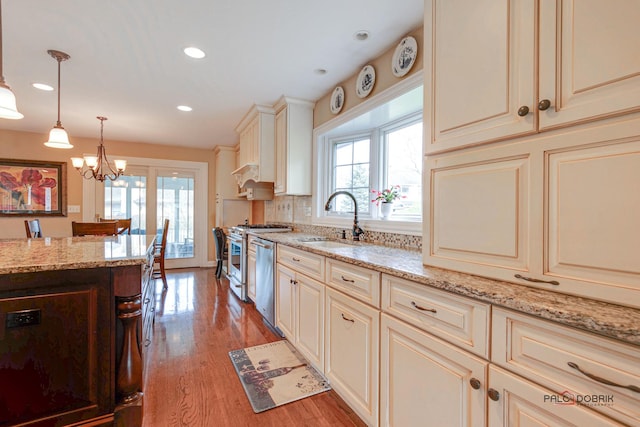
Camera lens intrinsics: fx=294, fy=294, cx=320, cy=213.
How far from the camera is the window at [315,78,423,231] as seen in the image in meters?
2.28

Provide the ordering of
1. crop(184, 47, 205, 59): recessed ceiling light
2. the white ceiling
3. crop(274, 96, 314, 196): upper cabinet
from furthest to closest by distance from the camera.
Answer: crop(274, 96, 314, 196): upper cabinet < crop(184, 47, 205, 59): recessed ceiling light < the white ceiling

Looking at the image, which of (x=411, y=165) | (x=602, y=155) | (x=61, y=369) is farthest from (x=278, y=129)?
(x=602, y=155)

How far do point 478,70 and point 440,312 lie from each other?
961 mm

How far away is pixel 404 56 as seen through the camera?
2.05 meters

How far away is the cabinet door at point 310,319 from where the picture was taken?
1.94 meters

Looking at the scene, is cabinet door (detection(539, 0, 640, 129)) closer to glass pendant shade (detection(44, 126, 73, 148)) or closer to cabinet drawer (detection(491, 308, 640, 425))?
cabinet drawer (detection(491, 308, 640, 425))

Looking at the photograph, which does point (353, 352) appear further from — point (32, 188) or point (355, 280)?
point (32, 188)

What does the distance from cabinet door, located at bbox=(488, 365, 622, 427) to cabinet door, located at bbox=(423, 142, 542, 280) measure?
1.12 feet

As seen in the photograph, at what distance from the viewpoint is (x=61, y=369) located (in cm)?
135

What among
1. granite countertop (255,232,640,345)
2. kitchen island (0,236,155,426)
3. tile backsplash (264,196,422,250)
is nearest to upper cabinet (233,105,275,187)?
tile backsplash (264,196,422,250)

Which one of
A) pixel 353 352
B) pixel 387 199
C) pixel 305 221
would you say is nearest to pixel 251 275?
pixel 305 221

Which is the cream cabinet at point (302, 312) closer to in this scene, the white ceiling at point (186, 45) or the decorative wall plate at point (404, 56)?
the decorative wall plate at point (404, 56)

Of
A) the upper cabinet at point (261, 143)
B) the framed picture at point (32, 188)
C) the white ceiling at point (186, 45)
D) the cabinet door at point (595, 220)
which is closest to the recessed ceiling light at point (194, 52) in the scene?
the white ceiling at point (186, 45)

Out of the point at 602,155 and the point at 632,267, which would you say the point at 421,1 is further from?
the point at 632,267
